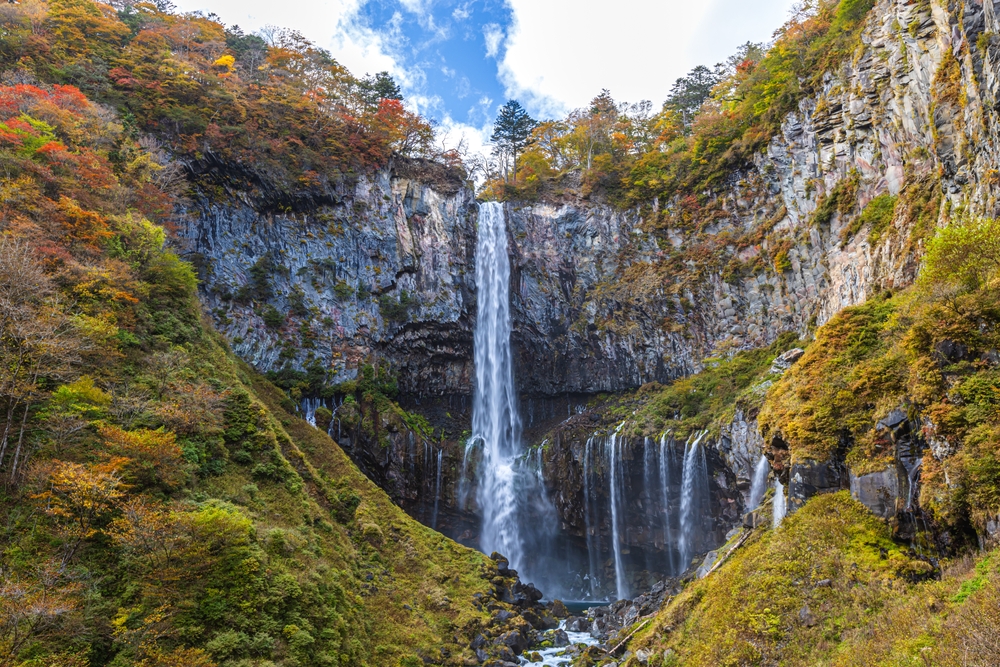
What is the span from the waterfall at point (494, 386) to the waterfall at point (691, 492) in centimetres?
979

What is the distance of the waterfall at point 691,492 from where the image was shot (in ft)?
86.5

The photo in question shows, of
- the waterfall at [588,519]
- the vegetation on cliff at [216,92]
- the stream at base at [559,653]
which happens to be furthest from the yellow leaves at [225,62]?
the stream at base at [559,653]

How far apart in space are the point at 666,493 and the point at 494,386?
13.1 meters

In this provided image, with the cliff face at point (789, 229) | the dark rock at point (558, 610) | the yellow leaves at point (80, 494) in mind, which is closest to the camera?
the yellow leaves at point (80, 494)

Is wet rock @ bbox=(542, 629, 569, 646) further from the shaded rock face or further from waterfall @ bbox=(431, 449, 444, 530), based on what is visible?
waterfall @ bbox=(431, 449, 444, 530)

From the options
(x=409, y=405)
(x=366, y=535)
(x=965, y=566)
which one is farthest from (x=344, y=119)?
(x=965, y=566)

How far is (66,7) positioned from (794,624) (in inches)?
1698

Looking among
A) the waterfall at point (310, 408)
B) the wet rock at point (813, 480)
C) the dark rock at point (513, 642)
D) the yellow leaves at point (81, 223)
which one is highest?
the yellow leaves at point (81, 223)

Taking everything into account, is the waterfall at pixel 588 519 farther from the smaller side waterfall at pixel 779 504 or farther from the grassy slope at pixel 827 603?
the grassy slope at pixel 827 603

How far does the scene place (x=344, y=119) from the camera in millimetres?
35844

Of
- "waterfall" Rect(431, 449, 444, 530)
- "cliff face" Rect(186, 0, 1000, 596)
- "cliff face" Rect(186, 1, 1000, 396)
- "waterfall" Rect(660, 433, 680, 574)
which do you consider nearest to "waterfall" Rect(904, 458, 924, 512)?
"cliff face" Rect(186, 0, 1000, 596)

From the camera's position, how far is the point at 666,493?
2823 cm

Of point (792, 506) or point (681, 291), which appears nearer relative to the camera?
point (792, 506)

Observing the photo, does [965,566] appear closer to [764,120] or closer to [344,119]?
[764,120]
